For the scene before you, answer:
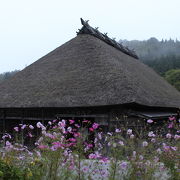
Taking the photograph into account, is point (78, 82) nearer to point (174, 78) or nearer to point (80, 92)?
point (80, 92)

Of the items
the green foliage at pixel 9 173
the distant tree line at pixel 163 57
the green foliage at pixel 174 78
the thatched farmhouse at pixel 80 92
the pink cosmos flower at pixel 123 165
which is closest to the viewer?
the green foliage at pixel 9 173

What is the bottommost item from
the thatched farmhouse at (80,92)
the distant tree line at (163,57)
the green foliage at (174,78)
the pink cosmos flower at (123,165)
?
the pink cosmos flower at (123,165)

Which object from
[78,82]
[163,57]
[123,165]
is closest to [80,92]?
[78,82]

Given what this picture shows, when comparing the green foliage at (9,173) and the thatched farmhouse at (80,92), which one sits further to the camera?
the thatched farmhouse at (80,92)

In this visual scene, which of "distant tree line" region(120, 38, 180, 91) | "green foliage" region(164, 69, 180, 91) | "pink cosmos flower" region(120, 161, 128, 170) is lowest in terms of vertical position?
"pink cosmos flower" region(120, 161, 128, 170)

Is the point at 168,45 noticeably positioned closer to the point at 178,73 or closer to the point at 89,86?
the point at 178,73

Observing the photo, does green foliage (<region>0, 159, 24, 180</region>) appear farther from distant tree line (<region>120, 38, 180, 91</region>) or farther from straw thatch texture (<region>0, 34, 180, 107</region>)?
distant tree line (<region>120, 38, 180, 91</region>)

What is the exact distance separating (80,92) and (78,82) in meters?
0.84

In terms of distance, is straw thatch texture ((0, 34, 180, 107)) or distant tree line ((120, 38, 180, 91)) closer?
straw thatch texture ((0, 34, 180, 107))

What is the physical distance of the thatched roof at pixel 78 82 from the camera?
8.56 meters

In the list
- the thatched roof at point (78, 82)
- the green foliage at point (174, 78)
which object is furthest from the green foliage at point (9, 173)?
the green foliage at point (174, 78)

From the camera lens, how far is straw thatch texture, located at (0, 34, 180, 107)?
857 centimetres

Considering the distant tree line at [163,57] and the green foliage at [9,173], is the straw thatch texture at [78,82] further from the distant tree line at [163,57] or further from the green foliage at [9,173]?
the distant tree line at [163,57]

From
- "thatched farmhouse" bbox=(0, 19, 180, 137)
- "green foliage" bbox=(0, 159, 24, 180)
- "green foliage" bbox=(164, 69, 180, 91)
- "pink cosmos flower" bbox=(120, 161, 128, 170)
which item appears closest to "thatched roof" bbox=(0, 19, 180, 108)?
"thatched farmhouse" bbox=(0, 19, 180, 137)
